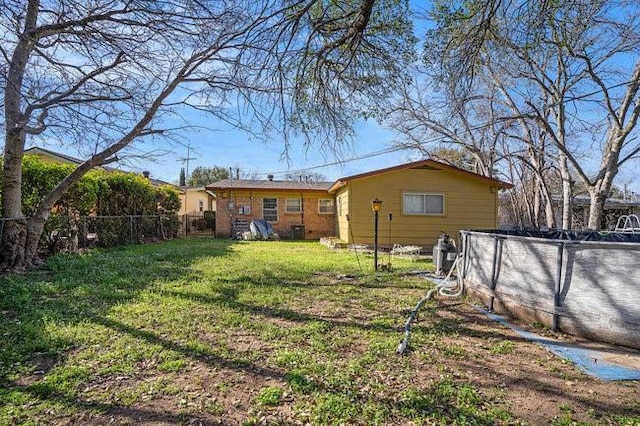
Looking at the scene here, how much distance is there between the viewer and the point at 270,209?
19.2 m

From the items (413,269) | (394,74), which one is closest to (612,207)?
(413,269)

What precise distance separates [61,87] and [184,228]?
14238mm

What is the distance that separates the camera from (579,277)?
4.02 meters

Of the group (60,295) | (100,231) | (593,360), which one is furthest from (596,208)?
(100,231)

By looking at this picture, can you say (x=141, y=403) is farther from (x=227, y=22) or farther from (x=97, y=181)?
(x=97, y=181)

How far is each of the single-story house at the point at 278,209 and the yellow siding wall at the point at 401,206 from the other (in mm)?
5580

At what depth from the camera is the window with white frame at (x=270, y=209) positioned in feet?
62.9

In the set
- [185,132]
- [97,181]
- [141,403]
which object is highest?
[185,132]

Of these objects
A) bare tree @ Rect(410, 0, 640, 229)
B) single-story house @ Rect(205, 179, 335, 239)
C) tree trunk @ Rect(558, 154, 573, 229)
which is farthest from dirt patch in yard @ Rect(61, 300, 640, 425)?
single-story house @ Rect(205, 179, 335, 239)

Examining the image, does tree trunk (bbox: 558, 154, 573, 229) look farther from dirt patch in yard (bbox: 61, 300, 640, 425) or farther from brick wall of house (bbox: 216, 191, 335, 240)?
dirt patch in yard (bbox: 61, 300, 640, 425)

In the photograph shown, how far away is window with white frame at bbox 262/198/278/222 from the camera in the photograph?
1917 cm

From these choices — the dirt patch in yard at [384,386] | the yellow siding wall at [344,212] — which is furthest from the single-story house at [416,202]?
the dirt patch in yard at [384,386]

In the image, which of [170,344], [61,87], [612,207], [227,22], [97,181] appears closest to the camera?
[170,344]

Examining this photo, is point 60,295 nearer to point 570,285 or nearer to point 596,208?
point 570,285
